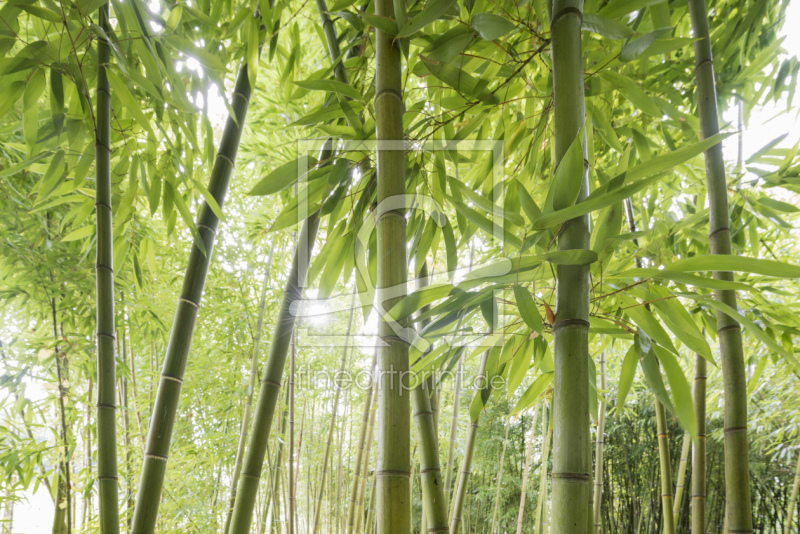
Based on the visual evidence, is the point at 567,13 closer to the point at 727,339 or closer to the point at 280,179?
the point at 280,179

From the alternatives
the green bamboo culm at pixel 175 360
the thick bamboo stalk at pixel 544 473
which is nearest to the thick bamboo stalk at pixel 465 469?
the green bamboo culm at pixel 175 360

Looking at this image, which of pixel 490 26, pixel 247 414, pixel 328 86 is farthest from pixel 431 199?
pixel 247 414

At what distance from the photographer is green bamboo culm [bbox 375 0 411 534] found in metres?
0.73

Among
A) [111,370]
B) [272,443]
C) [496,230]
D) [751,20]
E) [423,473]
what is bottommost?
[272,443]

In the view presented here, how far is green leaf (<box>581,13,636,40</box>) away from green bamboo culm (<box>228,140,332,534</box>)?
670mm

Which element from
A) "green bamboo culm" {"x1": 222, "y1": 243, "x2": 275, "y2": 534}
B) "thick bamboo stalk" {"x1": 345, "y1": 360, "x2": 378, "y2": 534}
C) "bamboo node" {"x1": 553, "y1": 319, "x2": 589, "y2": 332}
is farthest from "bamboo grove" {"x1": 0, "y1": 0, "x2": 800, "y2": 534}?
"thick bamboo stalk" {"x1": 345, "y1": 360, "x2": 378, "y2": 534}

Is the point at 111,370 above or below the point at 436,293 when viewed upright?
below

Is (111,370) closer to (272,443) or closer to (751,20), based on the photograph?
(751,20)

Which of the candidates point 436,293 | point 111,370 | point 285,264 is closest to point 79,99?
point 111,370

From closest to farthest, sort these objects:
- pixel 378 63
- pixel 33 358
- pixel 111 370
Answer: pixel 378 63
pixel 111 370
pixel 33 358

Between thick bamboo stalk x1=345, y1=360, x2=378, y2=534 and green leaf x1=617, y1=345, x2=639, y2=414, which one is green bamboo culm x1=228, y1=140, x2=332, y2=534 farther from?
thick bamboo stalk x1=345, y1=360, x2=378, y2=534

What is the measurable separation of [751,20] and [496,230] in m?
1.25

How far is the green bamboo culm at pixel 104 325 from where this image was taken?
1.10 meters

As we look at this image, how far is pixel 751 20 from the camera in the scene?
4.78 ft
